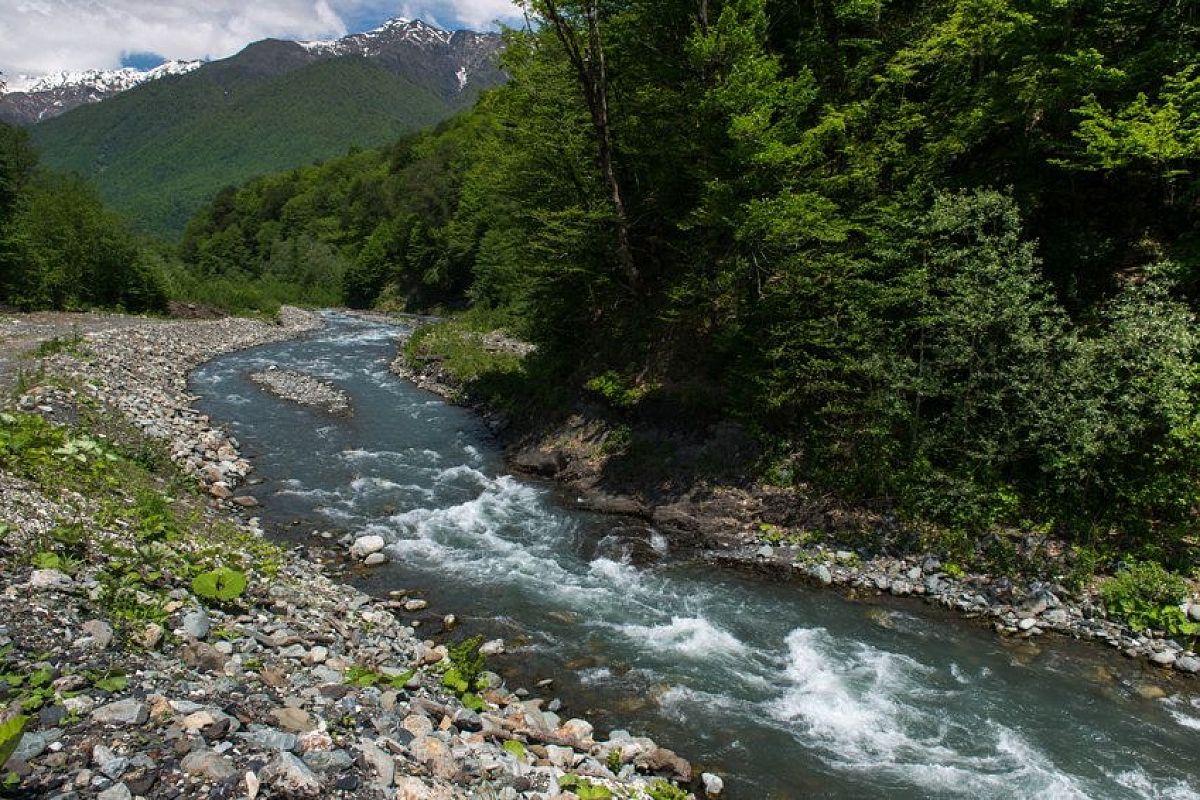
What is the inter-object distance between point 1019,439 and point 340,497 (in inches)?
637

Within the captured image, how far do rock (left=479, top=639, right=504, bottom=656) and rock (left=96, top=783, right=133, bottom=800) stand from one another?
6.31m

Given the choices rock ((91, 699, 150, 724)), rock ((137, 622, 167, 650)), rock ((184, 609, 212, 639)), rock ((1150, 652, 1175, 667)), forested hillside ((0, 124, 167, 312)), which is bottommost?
rock ((1150, 652, 1175, 667))

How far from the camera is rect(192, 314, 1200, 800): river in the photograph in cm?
869

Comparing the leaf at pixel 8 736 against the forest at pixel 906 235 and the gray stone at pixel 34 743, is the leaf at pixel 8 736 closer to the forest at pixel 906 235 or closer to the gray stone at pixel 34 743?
the gray stone at pixel 34 743

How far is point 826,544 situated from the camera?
14.4 metres

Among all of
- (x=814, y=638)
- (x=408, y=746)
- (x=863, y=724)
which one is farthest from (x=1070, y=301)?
(x=408, y=746)

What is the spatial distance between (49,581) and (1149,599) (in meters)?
16.9

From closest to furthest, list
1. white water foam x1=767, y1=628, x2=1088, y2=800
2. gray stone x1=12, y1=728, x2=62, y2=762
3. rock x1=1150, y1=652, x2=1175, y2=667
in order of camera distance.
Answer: gray stone x1=12, y1=728, x2=62, y2=762
white water foam x1=767, y1=628, x2=1088, y2=800
rock x1=1150, y1=652, x2=1175, y2=667

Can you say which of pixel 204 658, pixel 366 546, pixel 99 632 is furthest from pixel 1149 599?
pixel 99 632

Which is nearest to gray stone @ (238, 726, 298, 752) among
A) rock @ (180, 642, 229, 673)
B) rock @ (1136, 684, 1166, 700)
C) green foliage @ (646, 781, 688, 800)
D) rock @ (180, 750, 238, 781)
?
rock @ (180, 750, 238, 781)

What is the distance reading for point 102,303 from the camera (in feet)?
151

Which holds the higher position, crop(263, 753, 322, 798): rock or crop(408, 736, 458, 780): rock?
crop(263, 753, 322, 798): rock

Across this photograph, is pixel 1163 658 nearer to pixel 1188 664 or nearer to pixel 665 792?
pixel 1188 664

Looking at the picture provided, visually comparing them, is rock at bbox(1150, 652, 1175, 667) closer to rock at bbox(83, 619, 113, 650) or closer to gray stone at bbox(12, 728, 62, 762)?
gray stone at bbox(12, 728, 62, 762)
